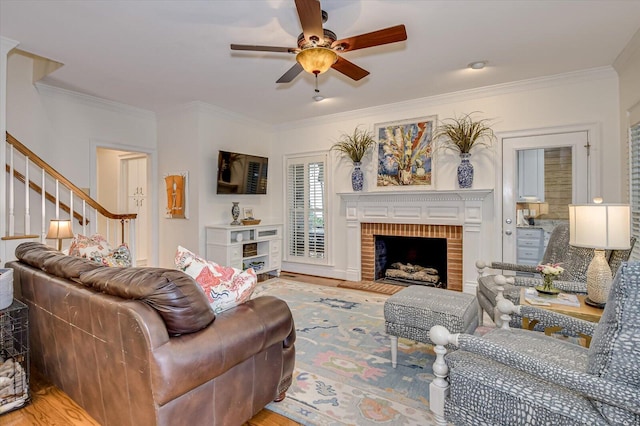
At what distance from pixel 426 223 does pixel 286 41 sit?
2987mm

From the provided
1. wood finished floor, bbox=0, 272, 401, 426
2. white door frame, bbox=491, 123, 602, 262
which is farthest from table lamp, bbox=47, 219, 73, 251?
white door frame, bbox=491, 123, 602, 262

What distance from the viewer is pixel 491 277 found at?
311 centimetres

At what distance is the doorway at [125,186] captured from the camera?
20.9 feet

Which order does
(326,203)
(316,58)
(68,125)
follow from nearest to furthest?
(316,58)
(68,125)
(326,203)

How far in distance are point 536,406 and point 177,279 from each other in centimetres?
149

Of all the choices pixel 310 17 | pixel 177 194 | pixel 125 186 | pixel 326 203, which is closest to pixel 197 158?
pixel 177 194

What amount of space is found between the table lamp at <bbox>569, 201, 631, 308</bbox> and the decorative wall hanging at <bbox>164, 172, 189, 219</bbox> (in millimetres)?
4670

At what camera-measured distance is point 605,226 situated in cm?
194

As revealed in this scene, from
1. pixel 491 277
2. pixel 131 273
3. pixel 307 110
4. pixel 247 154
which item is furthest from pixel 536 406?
pixel 247 154

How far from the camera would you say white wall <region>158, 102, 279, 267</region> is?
194 inches

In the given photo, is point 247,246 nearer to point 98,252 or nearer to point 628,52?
point 98,252

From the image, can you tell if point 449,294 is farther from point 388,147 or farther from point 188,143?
point 188,143

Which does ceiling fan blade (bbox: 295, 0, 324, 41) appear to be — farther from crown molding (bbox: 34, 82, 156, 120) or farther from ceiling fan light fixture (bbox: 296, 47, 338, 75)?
crown molding (bbox: 34, 82, 156, 120)

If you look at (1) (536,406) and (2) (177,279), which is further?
(2) (177,279)
